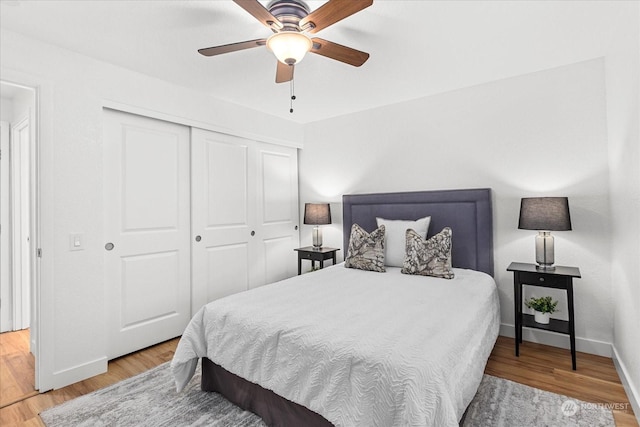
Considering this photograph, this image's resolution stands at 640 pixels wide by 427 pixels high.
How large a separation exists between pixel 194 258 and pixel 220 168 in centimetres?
100

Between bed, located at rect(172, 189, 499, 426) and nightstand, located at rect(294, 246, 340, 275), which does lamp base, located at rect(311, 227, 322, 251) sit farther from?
bed, located at rect(172, 189, 499, 426)

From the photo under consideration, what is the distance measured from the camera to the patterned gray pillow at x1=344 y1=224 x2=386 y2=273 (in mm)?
3115

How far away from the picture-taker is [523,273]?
2.62m

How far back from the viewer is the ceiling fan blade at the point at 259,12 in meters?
1.50

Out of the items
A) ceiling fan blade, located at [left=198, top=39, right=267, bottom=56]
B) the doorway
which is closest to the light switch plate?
the doorway

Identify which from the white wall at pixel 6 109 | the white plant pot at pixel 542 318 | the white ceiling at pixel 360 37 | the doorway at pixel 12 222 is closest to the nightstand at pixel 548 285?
the white plant pot at pixel 542 318

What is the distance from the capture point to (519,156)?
9.81 feet

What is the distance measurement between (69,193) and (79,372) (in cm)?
132

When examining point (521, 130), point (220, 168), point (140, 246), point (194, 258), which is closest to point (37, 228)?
point (140, 246)

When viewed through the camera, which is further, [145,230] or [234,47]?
[145,230]

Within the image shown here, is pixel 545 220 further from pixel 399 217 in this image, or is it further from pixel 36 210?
pixel 36 210

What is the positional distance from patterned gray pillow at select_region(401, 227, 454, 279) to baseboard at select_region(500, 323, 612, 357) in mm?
897

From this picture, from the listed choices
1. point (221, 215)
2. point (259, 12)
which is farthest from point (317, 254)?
point (259, 12)

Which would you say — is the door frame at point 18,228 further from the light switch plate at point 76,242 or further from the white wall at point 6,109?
the light switch plate at point 76,242
